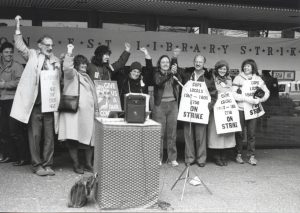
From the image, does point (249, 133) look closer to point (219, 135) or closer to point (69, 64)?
point (219, 135)

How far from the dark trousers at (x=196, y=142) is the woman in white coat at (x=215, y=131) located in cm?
15

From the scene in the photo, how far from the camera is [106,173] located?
18.3 ft

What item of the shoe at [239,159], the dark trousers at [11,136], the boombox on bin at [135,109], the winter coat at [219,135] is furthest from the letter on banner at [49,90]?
the shoe at [239,159]

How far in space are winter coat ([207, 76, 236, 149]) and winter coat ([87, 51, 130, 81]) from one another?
5.36ft

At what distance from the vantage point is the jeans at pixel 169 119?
802 cm

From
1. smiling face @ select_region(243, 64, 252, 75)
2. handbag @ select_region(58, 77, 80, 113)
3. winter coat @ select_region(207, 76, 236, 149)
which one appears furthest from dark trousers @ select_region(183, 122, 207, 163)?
handbag @ select_region(58, 77, 80, 113)

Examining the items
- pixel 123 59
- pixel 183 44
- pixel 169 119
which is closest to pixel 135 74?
pixel 123 59

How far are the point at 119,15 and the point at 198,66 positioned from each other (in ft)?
6.54

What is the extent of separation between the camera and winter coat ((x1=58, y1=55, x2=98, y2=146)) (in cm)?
726

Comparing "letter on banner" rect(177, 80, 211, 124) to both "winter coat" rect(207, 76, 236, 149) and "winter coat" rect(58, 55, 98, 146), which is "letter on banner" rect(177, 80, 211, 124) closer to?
"winter coat" rect(207, 76, 236, 149)

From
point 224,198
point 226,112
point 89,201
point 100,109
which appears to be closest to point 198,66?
point 226,112

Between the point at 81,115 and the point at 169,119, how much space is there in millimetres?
1519

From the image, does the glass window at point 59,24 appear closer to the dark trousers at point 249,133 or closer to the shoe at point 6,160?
the shoe at point 6,160

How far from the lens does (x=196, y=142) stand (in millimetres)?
8406
